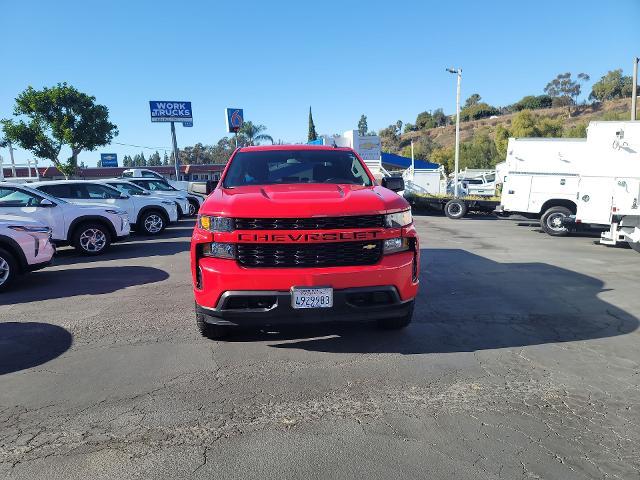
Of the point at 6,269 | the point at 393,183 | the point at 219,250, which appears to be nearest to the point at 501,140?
the point at 393,183

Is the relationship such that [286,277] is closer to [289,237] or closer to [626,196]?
[289,237]

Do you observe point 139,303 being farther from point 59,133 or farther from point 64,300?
point 59,133

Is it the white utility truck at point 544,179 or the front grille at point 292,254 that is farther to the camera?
the white utility truck at point 544,179

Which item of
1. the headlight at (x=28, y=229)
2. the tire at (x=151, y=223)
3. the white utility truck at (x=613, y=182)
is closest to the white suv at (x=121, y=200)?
the tire at (x=151, y=223)

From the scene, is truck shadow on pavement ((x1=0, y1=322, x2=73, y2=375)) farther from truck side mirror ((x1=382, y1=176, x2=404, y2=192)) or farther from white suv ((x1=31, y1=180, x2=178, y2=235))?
white suv ((x1=31, y1=180, x2=178, y2=235))

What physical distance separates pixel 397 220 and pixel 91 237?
8255mm

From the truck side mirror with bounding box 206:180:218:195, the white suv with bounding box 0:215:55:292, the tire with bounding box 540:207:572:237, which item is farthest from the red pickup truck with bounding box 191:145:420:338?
the tire with bounding box 540:207:572:237

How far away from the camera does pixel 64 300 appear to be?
6.30m

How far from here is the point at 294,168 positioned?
5.47 m

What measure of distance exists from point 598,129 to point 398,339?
9195 millimetres

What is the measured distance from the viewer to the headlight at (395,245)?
4.07 metres

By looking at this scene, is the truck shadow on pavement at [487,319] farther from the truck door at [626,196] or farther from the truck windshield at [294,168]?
the truck door at [626,196]

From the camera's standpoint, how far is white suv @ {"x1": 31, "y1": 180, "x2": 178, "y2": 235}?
10.8m

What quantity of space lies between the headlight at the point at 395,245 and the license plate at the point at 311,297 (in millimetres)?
667
